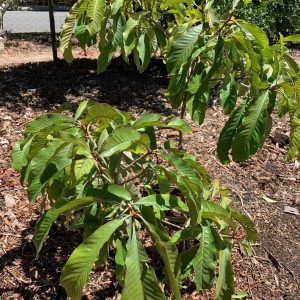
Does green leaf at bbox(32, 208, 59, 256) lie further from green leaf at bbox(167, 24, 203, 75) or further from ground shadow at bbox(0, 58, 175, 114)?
ground shadow at bbox(0, 58, 175, 114)

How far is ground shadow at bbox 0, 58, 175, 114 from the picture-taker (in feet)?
14.1

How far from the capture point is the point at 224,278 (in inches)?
67.7

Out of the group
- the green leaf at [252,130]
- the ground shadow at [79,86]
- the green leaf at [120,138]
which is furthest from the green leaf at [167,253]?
the ground shadow at [79,86]

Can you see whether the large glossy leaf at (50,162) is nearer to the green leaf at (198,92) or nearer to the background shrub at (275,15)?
the green leaf at (198,92)

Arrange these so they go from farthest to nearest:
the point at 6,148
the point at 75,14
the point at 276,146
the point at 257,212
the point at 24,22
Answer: the point at 24,22, the point at 276,146, the point at 6,148, the point at 257,212, the point at 75,14

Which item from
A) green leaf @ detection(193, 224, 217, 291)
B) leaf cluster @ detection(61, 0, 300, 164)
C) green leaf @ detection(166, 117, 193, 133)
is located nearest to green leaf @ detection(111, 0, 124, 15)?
leaf cluster @ detection(61, 0, 300, 164)

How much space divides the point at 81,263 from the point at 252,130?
770mm

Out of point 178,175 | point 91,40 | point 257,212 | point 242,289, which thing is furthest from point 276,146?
point 178,175

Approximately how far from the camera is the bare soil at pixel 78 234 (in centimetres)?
229

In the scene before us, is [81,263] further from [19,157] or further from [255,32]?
[255,32]

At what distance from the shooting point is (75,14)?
197cm

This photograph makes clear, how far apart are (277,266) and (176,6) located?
1.54 m

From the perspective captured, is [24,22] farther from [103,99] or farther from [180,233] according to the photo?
[180,233]

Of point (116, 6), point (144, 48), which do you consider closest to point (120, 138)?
point (116, 6)
